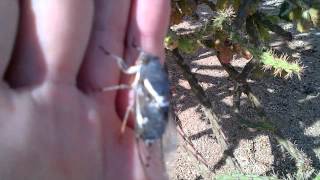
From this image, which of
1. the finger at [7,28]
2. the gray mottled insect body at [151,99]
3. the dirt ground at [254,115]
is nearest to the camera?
the finger at [7,28]

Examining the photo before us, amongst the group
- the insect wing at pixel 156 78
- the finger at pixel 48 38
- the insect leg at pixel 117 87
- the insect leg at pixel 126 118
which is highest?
the finger at pixel 48 38

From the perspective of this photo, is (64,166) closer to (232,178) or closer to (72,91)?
(72,91)

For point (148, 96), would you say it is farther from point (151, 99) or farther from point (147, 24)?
point (147, 24)

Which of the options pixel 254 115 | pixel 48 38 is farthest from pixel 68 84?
pixel 254 115

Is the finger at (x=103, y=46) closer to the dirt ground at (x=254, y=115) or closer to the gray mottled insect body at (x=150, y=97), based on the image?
the gray mottled insect body at (x=150, y=97)

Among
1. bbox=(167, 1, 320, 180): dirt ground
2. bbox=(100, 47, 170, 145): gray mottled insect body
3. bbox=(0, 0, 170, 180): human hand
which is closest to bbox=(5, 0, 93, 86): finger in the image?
bbox=(0, 0, 170, 180): human hand

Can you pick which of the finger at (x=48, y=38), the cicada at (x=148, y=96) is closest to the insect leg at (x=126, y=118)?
the cicada at (x=148, y=96)

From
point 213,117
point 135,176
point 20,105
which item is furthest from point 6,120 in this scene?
point 213,117

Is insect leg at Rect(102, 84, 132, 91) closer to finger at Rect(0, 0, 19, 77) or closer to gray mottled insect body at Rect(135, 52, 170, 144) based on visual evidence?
gray mottled insect body at Rect(135, 52, 170, 144)
